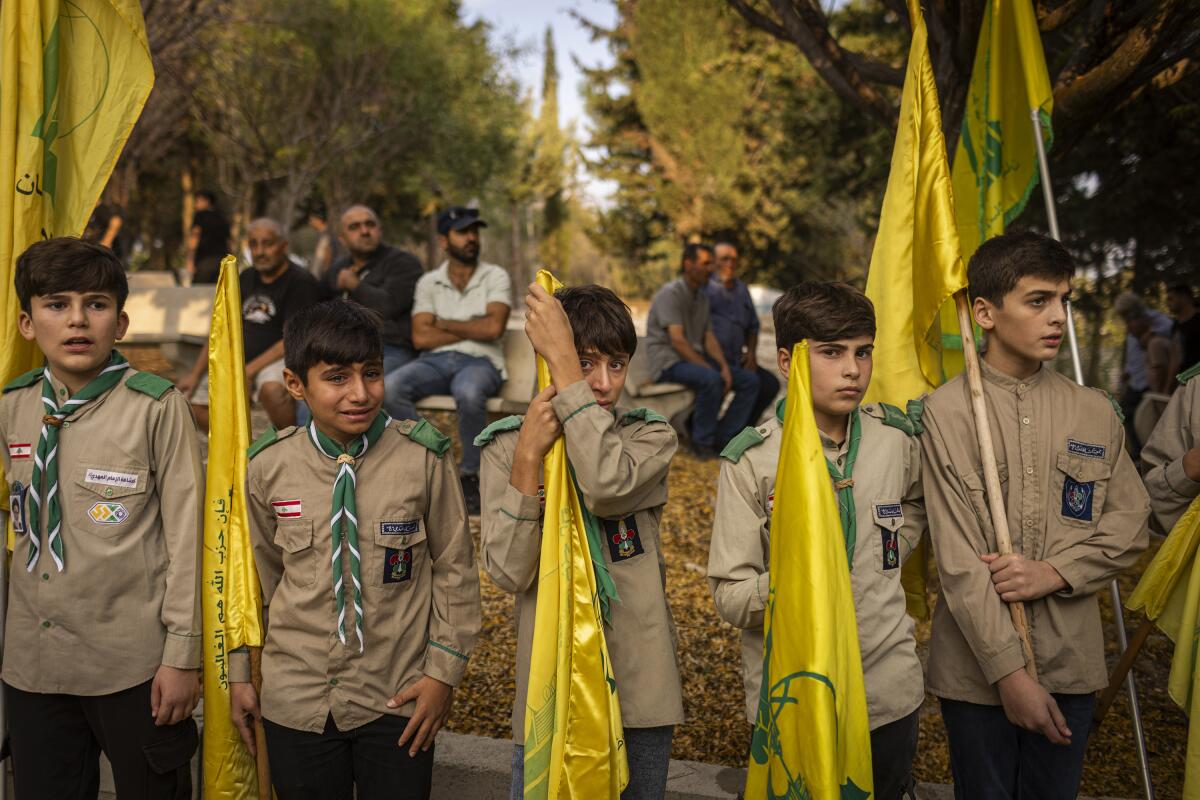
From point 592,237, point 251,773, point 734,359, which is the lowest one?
point 251,773

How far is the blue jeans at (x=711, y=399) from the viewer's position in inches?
312

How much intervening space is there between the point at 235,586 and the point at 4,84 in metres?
1.72

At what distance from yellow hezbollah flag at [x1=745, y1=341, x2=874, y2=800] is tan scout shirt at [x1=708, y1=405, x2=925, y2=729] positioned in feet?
0.48

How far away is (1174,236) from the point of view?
11.8 meters

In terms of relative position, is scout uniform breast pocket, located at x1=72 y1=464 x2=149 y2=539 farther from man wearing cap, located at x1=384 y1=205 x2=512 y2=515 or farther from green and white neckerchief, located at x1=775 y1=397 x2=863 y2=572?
man wearing cap, located at x1=384 y1=205 x2=512 y2=515

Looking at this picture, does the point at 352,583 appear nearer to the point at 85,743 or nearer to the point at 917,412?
the point at 85,743

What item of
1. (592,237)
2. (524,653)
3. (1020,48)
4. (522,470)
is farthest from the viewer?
(592,237)

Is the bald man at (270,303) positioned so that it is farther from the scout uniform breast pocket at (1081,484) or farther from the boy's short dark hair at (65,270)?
the scout uniform breast pocket at (1081,484)

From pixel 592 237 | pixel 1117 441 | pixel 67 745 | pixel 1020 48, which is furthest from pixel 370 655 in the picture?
pixel 592 237

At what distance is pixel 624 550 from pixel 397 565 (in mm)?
602

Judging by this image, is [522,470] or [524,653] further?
[524,653]

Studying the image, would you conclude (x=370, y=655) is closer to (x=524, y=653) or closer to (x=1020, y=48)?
(x=524, y=653)

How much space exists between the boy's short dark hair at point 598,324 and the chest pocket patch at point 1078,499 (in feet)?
3.99

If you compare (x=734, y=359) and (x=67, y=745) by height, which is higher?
(x=734, y=359)
